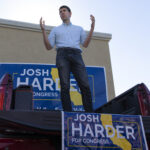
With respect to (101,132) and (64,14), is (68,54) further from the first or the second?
(101,132)

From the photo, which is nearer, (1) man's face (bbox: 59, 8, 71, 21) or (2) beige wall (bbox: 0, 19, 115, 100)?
(1) man's face (bbox: 59, 8, 71, 21)

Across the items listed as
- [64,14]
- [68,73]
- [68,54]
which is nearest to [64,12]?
[64,14]

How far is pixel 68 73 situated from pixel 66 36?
0.56 metres

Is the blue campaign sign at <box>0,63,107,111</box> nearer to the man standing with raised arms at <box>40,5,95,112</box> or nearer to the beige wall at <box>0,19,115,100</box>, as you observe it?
the beige wall at <box>0,19,115,100</box>

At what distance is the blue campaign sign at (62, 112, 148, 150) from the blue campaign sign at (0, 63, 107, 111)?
343 cm

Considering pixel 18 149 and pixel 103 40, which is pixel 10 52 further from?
pixel 18 149

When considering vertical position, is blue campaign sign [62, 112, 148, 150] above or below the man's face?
below

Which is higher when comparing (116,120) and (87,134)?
(116,120)

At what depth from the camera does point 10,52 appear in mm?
6516

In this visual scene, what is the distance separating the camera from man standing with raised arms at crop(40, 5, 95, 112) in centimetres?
307

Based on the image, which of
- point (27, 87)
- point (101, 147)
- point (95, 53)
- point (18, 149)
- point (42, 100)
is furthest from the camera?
point (95, 53)

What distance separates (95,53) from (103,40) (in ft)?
2.14

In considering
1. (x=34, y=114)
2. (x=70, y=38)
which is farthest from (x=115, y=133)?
(x=70, y=38)

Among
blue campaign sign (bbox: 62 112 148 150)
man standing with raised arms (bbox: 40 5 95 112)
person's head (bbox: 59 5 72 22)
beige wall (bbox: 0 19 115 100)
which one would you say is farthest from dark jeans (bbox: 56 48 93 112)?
beige wall (bbox: 0 19 115 100)
